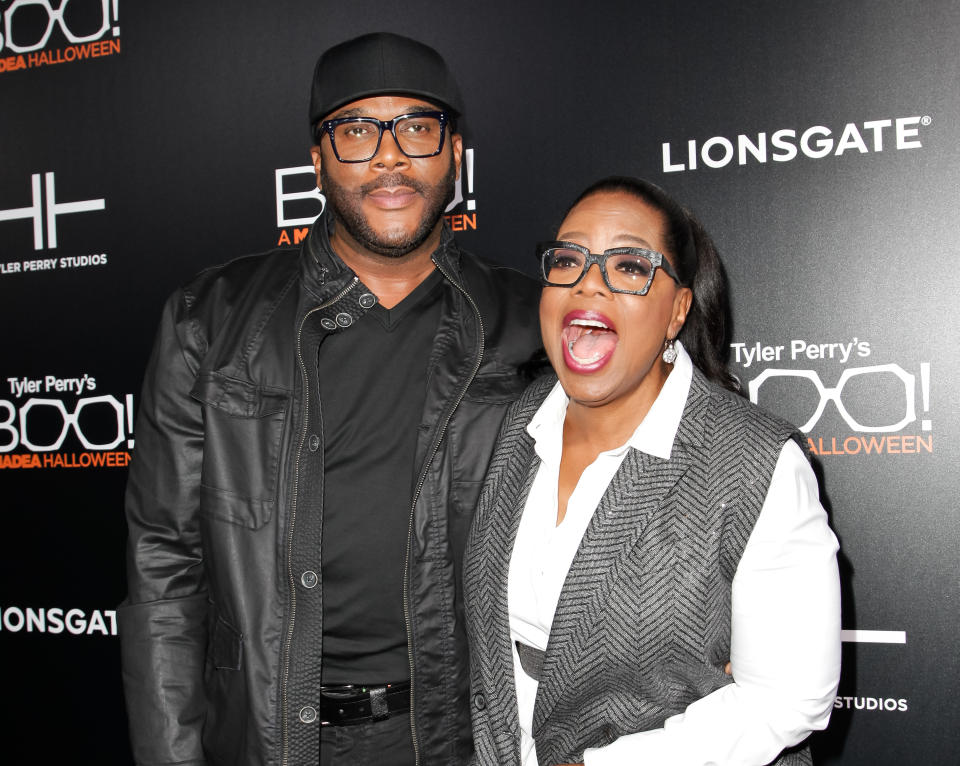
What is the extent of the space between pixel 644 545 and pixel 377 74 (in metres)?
1.05

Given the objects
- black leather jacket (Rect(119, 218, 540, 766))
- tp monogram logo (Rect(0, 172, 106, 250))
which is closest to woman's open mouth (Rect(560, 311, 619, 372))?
black leather jacket (Rect(119, 218, 540, 766))

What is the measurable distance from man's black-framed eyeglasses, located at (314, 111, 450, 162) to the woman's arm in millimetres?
951

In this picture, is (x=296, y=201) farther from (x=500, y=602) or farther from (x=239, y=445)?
(x=500, y=602)

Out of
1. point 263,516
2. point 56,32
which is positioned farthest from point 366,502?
point 56,32

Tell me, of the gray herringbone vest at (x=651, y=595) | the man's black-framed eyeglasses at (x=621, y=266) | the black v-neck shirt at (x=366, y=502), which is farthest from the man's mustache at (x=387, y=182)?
the gray herringbone vest at (x=651, y=595)

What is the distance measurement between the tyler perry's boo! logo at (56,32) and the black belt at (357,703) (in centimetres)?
221

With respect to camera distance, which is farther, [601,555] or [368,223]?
[368,223]

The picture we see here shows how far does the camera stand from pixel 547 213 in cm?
233

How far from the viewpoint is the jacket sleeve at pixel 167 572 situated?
65.5 inches

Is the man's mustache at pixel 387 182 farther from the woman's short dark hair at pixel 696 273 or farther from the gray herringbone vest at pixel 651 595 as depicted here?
the gray herringbone vest at pixel 651 595

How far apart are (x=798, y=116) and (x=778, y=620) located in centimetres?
145

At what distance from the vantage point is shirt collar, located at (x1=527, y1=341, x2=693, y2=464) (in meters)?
1.35

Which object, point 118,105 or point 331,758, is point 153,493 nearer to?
point 331,758

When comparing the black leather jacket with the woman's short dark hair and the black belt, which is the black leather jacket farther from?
the woman's short dark hair
